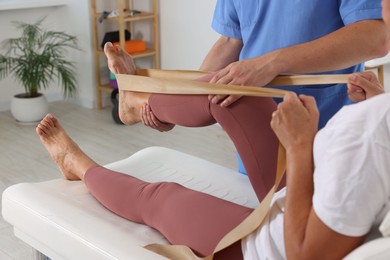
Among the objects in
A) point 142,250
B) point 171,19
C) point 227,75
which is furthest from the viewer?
point 171,19

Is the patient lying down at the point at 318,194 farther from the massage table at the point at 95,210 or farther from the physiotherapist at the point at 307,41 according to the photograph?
the physiotherapist at the point at 307,41

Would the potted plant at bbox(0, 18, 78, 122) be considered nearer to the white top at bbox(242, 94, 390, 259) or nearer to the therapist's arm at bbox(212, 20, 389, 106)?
the therapist's arm at bbox(212, 20, 389, 106)

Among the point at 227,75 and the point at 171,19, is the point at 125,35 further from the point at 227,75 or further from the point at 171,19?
the point at 227,75

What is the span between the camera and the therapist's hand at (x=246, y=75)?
5.70 feet

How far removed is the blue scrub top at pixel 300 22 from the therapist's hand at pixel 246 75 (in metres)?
0.18

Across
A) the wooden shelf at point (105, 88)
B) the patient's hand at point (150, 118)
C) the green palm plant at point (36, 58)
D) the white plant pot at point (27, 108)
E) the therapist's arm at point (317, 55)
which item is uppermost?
the therapist's arm at point (317, 55)

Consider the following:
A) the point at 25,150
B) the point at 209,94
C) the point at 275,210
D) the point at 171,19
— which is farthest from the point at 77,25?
the point at 275,210

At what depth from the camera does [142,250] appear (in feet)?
5.14

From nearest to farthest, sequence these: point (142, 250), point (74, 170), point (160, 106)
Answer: point (142, 250)
point (160, 106)
point (74, 170)

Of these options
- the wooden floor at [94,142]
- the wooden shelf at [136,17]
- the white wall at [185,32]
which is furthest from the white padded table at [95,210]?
the wooden shelf at [136,17]

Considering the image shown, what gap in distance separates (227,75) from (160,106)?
250 mm

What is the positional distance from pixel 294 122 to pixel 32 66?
3361mm

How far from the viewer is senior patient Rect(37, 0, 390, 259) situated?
1.16 m

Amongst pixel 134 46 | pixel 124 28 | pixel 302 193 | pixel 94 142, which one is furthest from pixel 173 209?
pixel 124 28
